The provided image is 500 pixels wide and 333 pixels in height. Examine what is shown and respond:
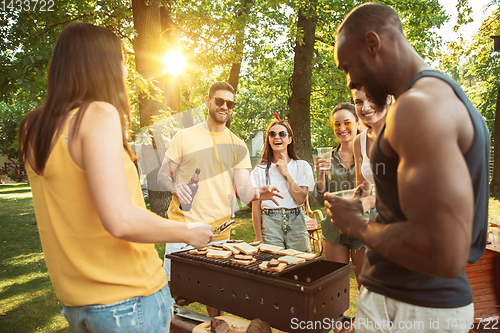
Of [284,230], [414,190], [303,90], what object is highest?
[303,90]

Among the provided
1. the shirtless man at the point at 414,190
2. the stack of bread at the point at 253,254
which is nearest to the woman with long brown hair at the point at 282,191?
the stack of bread at the point at 253,254

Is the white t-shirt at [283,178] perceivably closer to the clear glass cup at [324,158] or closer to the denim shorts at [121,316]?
the clear glass cup at [324,158]

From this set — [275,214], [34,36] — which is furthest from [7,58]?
[275,214]

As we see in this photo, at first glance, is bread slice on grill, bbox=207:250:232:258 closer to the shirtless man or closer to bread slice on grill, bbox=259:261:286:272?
bread slice on grill, bbox=259:261:286:272

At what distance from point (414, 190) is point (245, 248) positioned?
212cm

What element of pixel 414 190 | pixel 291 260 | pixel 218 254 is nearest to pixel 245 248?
pixel 218 254

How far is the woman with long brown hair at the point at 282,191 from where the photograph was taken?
4105mm

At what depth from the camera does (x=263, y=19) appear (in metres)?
12.0

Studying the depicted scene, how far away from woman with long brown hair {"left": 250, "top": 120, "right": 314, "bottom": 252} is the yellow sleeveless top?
9.32ft

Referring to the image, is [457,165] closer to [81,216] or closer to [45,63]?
[81,216]

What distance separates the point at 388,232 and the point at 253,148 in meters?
30.1

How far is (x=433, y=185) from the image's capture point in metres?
1.04

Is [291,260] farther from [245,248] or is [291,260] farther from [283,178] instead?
[283,178]

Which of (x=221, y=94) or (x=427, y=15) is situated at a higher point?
(x=427, y=15)
